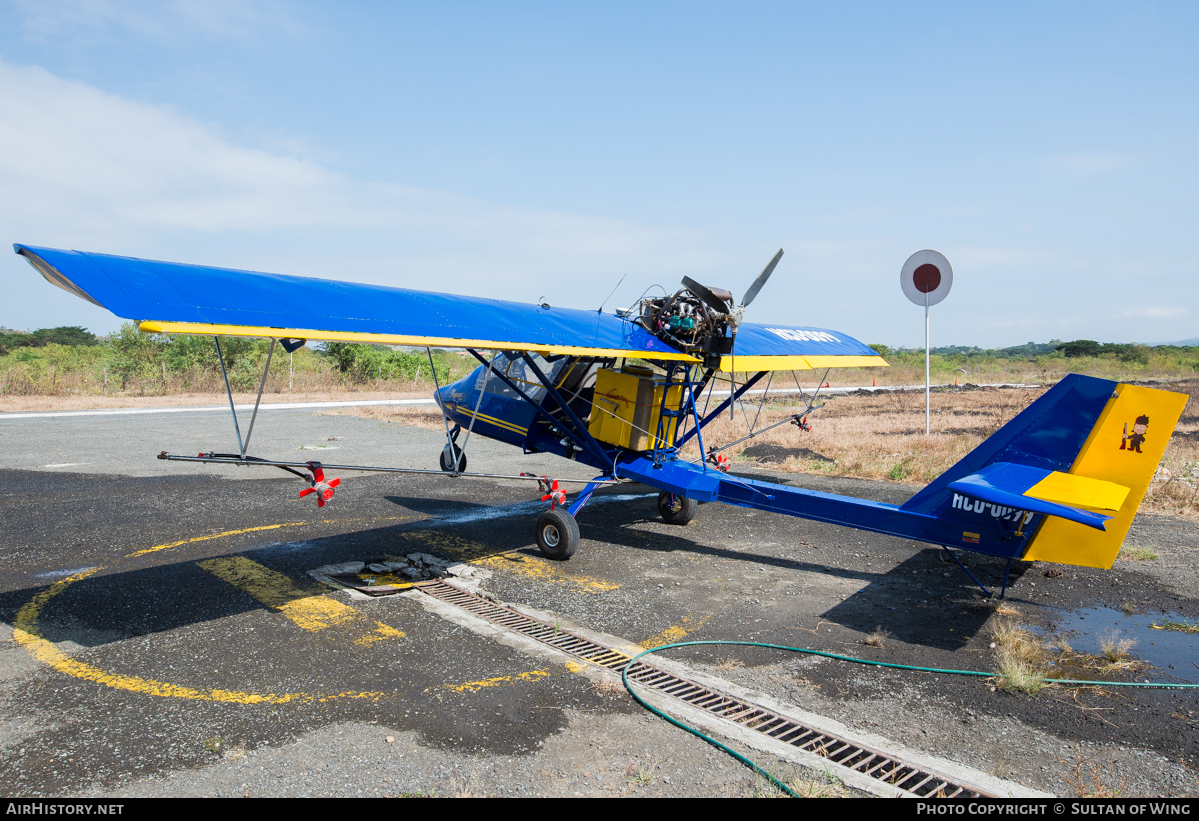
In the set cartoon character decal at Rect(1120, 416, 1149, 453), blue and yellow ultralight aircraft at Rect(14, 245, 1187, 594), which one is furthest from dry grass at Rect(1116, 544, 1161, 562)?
cartoon character decal at Rect(1120, 416, 1149, 453)

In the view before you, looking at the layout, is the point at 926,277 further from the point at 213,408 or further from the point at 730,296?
the point at 213,408

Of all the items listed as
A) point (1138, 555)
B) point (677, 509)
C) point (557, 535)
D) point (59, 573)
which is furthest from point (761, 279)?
point (59, 573)

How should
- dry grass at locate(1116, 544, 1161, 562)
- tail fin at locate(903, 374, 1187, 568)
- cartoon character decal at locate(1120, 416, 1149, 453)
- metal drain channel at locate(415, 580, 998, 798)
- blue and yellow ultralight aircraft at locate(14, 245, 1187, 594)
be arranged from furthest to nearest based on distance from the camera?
dry grass at locate(1116, 544, 1161, 562)
cartoon character decal at locate(1120, 416, 1149, 453)
tail fin at locate(903, 374, 1187, 568)
blue and yellow ultralight aircraft at locate(14, 245, 1187, 594)
metal drain channel at locate(415, 580, 998, 798)

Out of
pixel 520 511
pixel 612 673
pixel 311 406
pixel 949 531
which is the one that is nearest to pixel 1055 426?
pixel 949 531

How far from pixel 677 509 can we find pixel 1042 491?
17.4ft

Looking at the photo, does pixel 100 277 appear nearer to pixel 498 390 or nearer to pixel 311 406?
pixel 498 390

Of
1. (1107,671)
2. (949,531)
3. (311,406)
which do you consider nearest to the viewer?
(1107,671)

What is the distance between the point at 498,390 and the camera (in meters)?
10.7

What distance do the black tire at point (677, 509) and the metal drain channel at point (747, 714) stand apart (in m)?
4.02

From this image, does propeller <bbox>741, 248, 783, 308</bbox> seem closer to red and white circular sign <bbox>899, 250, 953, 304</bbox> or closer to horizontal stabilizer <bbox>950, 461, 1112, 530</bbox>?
horizontal stabilizer <bbox>950, 461, 1112, 530</bbox>

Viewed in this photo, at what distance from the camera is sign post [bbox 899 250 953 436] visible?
14.8 meters

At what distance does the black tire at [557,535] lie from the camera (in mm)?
8406

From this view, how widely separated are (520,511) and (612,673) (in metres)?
6.18

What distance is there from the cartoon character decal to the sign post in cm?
922
